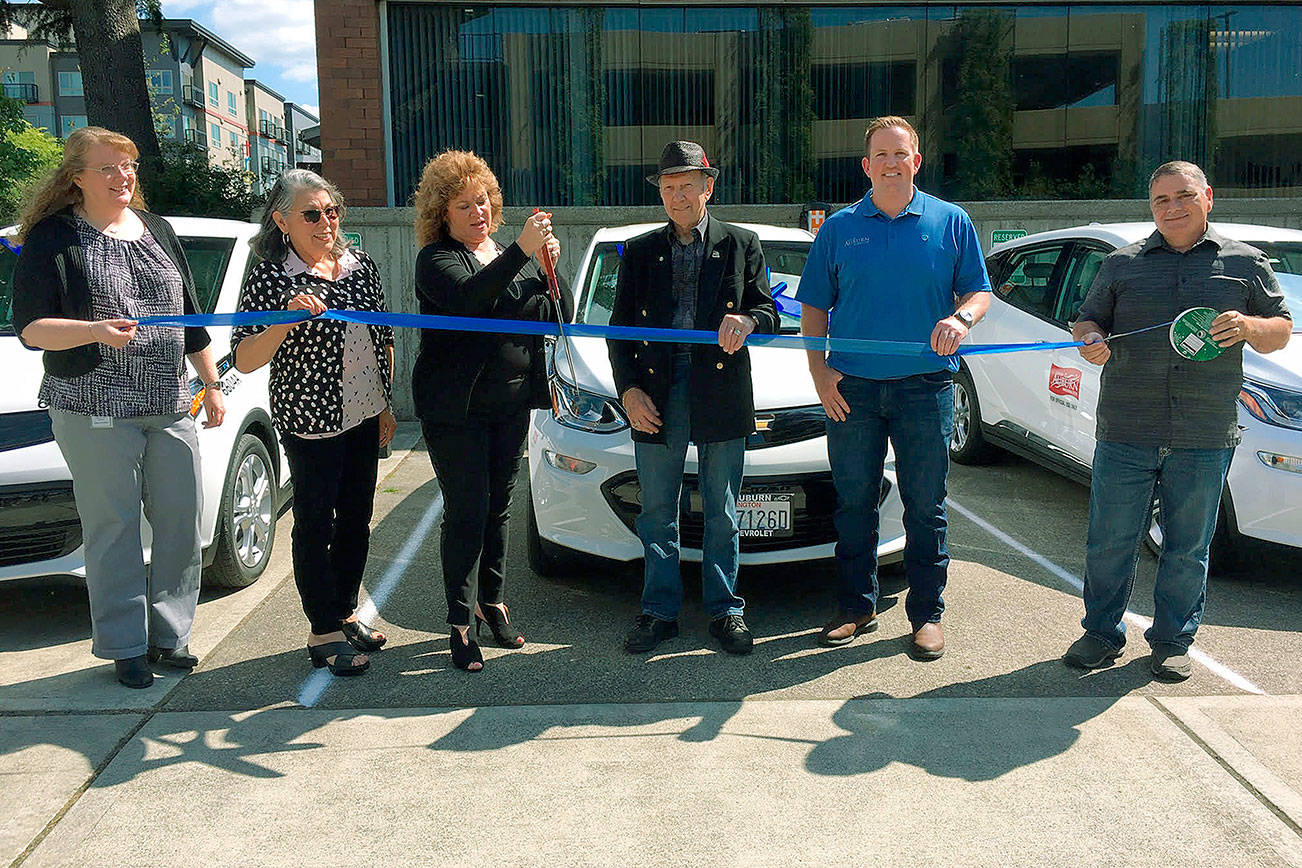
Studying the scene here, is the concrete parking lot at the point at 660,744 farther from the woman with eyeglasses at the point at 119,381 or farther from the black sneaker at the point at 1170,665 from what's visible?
the woman with eyeglasses at the point at 119,381

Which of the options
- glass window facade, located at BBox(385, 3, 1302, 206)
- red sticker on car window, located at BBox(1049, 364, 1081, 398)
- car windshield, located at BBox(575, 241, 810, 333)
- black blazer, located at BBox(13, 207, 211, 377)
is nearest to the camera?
black blazer, located at BBox(13, 207, 211, 377)

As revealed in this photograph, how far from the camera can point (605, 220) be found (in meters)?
11.6

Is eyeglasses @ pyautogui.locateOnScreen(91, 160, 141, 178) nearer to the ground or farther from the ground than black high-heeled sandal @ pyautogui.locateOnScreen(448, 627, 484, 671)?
farther from the ground

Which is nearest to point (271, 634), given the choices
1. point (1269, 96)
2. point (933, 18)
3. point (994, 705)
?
point (994, 705)

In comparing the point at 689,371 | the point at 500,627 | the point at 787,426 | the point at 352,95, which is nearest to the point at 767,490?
the point at 787,426

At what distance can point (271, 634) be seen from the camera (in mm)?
4676

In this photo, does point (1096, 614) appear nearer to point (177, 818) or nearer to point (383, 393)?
point (383, 393)

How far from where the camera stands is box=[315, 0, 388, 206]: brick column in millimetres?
11648

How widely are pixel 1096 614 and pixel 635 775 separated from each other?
196cm

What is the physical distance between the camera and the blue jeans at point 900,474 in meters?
4.24

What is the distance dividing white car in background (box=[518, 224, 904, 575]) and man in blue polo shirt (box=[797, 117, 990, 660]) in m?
0.30

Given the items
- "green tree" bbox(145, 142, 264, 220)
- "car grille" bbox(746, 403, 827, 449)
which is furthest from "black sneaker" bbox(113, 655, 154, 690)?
"green tree" bbox(145, 142, 264, 220)

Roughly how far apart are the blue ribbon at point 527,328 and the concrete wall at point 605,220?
6.58 meters

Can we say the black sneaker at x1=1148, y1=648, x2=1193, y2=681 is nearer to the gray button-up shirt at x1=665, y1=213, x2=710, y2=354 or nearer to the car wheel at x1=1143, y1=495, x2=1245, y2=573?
the car wheel at x1=1143, y1=495, x2=1245, y2=573
